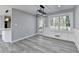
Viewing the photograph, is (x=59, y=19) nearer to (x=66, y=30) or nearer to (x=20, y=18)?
(x=66, y=30)

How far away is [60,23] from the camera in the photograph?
632 cm

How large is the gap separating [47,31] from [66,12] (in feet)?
8.33

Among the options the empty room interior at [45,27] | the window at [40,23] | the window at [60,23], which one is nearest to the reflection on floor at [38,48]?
the empty room interior at [45,27]

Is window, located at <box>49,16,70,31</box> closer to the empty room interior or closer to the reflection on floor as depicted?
the empty room interior

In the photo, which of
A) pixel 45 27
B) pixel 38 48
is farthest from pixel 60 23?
pixel 38 48

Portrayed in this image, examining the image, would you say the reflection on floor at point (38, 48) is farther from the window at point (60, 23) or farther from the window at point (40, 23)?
the window at point (40, 23)

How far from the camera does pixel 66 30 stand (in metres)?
5.80

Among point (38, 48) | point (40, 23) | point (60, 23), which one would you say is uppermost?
point (40, 23)

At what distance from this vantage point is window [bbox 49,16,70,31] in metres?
5.80

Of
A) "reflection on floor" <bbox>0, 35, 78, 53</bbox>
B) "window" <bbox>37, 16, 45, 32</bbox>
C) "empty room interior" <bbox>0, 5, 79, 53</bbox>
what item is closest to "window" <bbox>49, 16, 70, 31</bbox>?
"empty room interior" <bbox>0, 5, 79, 53</bbox>

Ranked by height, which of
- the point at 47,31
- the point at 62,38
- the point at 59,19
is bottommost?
the point at 62,38

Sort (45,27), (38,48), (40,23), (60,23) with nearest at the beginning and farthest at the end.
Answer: (38,48)
(60,23)
(45,27)
(40,23)

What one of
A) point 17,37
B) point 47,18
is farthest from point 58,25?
point 17,37

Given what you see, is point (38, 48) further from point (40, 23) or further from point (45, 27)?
point (40, 23)
